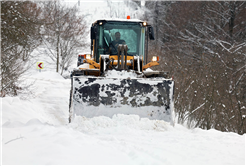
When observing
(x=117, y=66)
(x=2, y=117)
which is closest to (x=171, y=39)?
(x=117, y=66)

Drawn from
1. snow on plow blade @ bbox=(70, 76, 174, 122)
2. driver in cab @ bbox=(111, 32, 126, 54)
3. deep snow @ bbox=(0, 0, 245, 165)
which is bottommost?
deep snow @ bbox=(0, 0, 245, 165)

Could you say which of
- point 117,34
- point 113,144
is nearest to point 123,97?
point 113,144

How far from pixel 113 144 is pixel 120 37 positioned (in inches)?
140

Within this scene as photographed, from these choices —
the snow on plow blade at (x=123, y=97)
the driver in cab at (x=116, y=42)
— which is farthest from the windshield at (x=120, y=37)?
the snow on plow blade at (x=123, y=97)

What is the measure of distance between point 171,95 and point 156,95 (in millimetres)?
302

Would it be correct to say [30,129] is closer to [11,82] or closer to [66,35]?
[11,82]

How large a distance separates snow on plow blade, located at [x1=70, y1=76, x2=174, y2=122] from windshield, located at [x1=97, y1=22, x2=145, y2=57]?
158 centimetres

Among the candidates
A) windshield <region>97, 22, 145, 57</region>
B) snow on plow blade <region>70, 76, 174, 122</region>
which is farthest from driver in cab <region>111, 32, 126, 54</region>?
snow on plow blade <region>70, 76, 174, 122</region>

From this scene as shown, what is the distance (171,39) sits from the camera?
23.6 m

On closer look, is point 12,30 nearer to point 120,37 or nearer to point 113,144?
point 120,37

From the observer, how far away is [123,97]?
5.18 meters

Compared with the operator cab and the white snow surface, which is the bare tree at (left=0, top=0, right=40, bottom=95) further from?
the white snow surface

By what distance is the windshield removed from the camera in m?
6.51

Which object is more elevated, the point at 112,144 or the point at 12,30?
the point at 12,30
